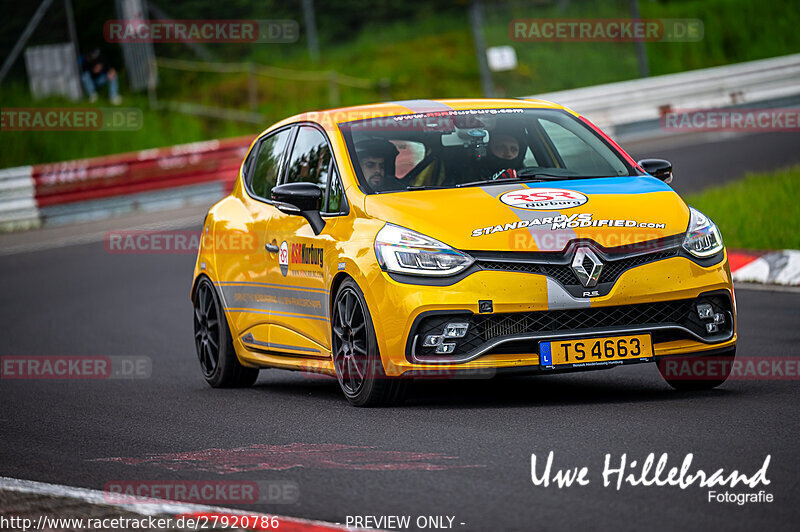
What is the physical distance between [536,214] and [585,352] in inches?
30.3

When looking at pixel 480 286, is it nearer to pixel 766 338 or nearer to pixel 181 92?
pixel 766 338

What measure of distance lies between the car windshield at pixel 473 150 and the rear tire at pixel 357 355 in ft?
2.22

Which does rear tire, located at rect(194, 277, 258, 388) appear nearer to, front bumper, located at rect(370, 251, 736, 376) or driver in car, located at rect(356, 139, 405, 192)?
driver in car, located at rect(356, 139, 405, 192)

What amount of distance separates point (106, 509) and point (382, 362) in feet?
8.23

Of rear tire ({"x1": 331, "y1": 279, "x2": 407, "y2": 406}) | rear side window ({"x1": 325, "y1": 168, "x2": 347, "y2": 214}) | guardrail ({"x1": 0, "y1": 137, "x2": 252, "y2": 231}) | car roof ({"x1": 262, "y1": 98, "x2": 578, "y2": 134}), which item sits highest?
car roof ({"x1": 262, "y1": 98, "x2": 578, "y2": 134})

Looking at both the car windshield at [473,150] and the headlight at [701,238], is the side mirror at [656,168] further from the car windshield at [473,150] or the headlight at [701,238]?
the headlight at [701,238]

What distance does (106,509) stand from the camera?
534cm

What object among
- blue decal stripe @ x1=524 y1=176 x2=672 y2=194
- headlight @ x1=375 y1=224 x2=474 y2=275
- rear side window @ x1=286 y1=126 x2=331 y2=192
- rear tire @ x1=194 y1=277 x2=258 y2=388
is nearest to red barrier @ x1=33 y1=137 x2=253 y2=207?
rear tire @ x1=194 y1=277 x2=258 y2=388

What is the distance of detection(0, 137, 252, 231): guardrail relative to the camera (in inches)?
934

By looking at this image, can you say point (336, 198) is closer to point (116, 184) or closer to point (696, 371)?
point (696, 371)

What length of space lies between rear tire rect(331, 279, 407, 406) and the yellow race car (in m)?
0.01

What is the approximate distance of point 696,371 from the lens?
8094 mm

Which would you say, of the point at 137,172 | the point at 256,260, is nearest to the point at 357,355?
the point at 256,260

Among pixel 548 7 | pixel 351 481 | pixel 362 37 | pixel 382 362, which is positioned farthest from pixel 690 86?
pixel 351 481
